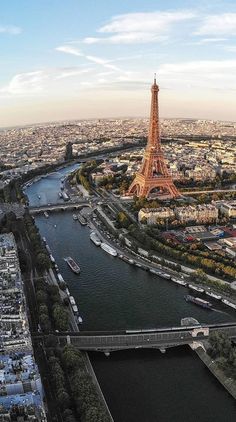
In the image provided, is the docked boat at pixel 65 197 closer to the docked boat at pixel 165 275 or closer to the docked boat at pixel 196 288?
the docked boat at pixel 165 275

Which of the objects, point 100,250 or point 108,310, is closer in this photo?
point 108,310

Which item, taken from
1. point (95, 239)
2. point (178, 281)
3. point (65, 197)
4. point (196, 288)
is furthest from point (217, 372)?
point (65, 197)

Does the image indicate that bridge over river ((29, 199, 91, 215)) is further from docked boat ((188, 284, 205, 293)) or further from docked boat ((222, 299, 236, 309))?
docked boat ((222, 299, 236, 309))

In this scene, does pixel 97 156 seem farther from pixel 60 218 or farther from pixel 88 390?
pixel 88 390

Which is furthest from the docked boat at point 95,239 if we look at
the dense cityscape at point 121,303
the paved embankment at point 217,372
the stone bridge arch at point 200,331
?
the paved embankment at point 217,372

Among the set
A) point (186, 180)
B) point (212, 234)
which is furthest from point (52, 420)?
point (186, 180)

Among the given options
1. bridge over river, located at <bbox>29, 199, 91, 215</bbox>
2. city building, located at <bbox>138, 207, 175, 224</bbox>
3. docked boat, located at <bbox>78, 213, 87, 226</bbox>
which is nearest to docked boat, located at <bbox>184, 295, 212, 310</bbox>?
city building, located at <bbox>138, 207, 175, 224</bbox>
